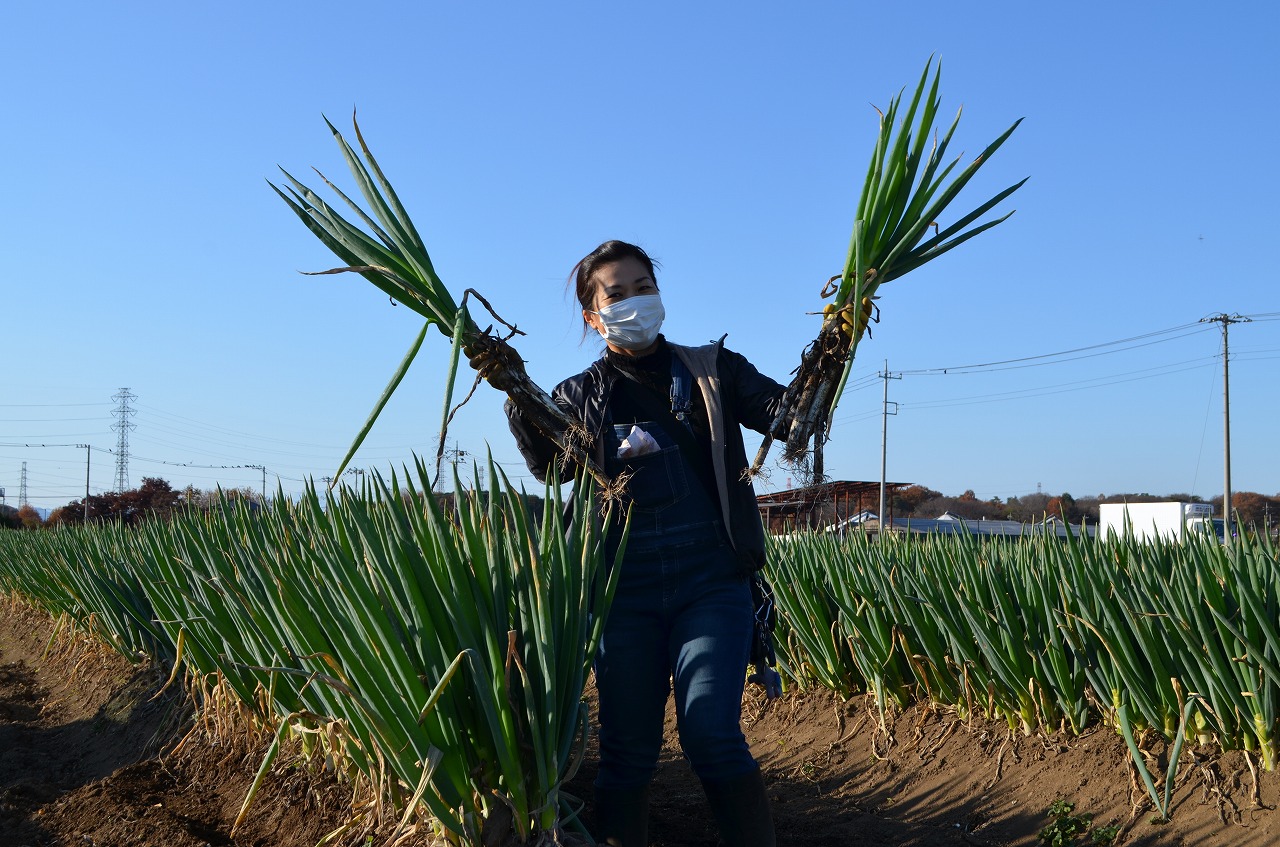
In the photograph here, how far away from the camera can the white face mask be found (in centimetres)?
257

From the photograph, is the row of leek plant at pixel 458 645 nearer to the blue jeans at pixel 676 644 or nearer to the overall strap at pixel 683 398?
the blue jeans at pixel 676 644

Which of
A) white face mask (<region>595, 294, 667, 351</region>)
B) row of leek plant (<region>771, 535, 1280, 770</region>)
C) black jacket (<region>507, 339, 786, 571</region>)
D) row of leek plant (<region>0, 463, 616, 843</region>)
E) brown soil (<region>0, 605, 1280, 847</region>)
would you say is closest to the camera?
row of leek plant (<region>0, 463, 616, 843</region>)

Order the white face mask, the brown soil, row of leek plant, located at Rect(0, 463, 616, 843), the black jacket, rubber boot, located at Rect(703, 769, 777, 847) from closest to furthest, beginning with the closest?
row of leek plant, located at Rect(0, 463, 616, 843)
rubber boot, located at Rect(703, 769, 777, 847)
the black jacket
the white face mask
the brown soil

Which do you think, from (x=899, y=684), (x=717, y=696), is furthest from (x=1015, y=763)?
(x=717, y=696)

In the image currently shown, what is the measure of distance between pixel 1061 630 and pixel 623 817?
1.93m

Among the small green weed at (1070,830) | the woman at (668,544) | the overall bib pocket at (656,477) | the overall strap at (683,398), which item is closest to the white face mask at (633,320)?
the woman at (668,544)

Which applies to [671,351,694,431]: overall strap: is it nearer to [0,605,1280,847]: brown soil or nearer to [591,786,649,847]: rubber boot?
[591,786,649,847]: rubber boot

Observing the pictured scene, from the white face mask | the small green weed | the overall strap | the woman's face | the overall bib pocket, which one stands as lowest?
the small green weed

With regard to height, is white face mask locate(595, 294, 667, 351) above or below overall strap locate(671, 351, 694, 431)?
above

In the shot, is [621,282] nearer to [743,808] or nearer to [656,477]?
[656,477]

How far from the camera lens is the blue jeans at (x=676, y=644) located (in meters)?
2.29

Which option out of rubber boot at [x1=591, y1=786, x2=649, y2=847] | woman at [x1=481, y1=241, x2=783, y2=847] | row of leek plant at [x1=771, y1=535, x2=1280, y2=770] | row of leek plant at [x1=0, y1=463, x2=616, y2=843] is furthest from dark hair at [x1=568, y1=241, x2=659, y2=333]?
row of leek plant at [x1=771, y1=535, x2=1280, y2=770]

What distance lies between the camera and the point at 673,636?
7.88 ft

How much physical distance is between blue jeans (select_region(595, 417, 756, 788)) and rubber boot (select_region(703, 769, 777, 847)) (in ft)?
0.07
